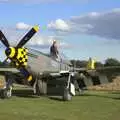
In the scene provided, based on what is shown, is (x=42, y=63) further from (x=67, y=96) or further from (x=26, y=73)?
(x=67, y=96)

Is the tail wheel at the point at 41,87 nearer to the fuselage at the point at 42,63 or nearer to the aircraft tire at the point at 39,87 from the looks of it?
the aircraft tire at the point at 39,87

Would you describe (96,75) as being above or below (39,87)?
above

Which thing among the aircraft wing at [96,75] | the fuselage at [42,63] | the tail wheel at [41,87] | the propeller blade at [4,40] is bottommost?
the tail wheel at [41,87]

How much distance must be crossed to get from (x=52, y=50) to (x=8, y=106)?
22.9 ft

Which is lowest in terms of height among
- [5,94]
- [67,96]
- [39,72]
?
[67,96]

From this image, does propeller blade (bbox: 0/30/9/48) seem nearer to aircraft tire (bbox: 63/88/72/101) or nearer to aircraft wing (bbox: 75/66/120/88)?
aircraft tire (bbox: 63/88/72/101)

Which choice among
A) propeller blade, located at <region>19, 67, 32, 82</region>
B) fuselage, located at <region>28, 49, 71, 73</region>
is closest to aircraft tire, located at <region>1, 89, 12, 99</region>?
propeller blade, located at <region>19, 67, 32, 82</region>

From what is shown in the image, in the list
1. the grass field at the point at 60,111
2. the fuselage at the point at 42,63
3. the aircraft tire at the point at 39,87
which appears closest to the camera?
the grass field at the point at 60,111

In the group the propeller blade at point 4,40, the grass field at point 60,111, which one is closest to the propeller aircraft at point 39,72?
the propeller blade at point 4,40

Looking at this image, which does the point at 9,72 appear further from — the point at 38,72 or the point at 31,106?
the point at 31,106

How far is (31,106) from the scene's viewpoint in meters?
17.8

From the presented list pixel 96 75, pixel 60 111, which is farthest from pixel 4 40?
pixel 96 75

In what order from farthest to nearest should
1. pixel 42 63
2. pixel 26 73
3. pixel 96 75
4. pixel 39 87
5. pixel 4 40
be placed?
pixel 96 75
pixel 42 63
pixel 39 87
pixel 26 73
pixel 4 40

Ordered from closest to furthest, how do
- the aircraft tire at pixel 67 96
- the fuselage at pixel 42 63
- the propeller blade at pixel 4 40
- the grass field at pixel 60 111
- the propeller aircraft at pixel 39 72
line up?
the grass field at pixel 60 111, the propeller blade at pixel 4 40, the propeller aircraft at pixel 39 72, the aircraft tire at pixel 67 96, the fuselage at pixel 42 63
